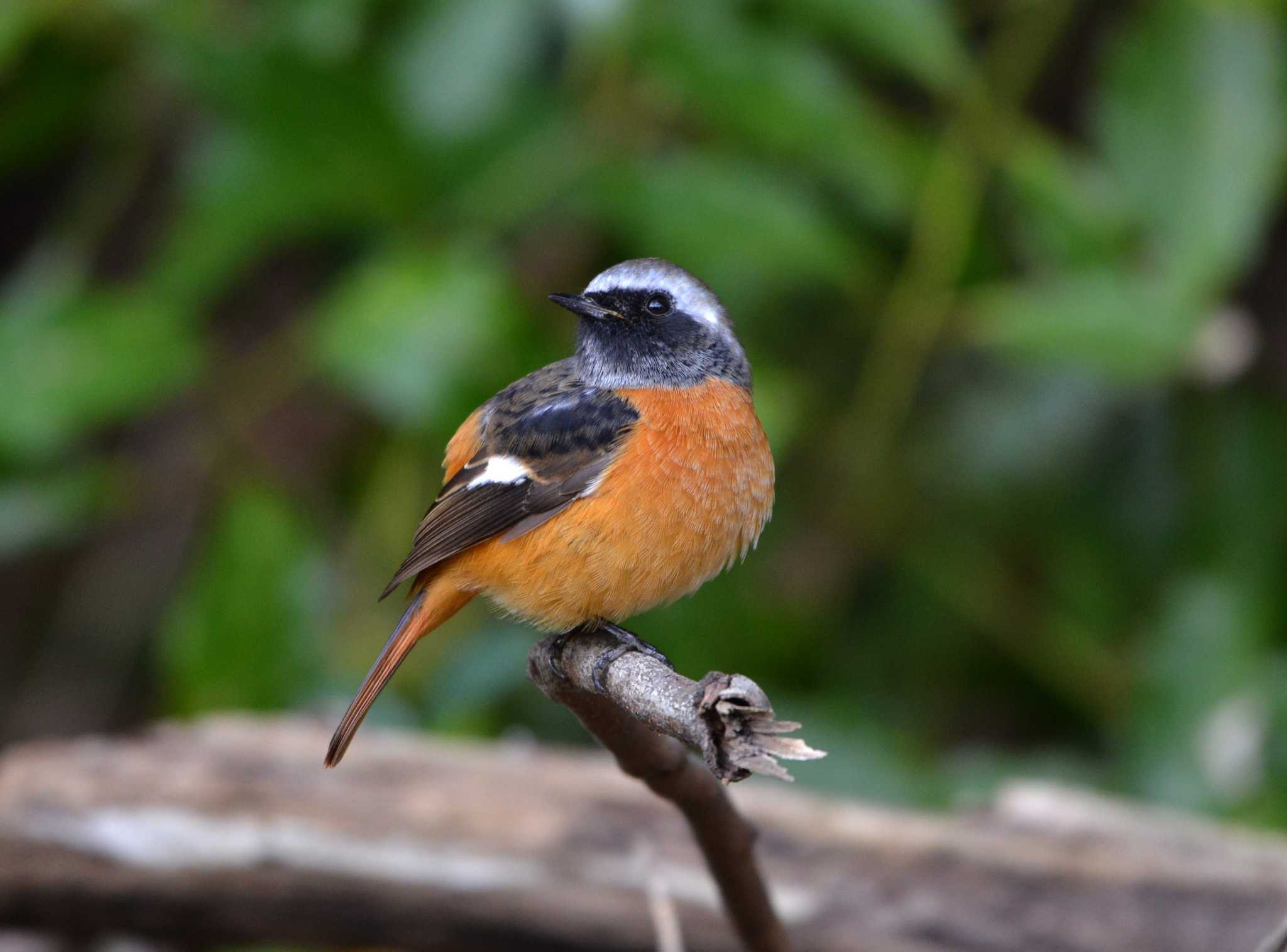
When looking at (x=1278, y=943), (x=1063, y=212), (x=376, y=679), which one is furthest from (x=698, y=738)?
(x=1063, y=212)

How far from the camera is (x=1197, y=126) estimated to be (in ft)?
13.8

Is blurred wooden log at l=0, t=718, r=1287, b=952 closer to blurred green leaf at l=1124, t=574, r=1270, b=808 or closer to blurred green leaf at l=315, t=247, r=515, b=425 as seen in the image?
blurred green leaf at l=1124, t=574, r=1270, b=808

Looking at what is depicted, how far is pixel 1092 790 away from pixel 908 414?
4.91 feet

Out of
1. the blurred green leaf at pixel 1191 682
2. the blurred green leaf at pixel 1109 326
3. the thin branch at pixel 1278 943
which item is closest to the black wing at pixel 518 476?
the thin branch at pixel 1278 943

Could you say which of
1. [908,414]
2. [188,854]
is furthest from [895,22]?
[188,854]

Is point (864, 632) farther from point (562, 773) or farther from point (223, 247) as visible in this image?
point (223, 247)

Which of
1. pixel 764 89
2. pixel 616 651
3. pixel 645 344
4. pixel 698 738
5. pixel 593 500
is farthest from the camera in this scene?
pixel 764 89

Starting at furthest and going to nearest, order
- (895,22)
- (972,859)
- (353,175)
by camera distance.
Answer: (353,175), (895,22), (972,859)

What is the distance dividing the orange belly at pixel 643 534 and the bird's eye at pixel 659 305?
0.22 metres

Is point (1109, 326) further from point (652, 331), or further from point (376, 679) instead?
point (376, 679)

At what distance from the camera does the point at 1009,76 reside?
14.8ft

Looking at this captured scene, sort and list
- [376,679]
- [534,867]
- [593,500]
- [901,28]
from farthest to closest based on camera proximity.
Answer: [901,28] → [534,867] → [593,500] → [376,679]

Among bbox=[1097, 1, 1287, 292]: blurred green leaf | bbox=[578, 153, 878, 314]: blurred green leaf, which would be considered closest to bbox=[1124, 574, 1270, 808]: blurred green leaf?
bbox=[1097, 1, 1287, 292]: blurred green leaf

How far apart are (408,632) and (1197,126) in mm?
2939
